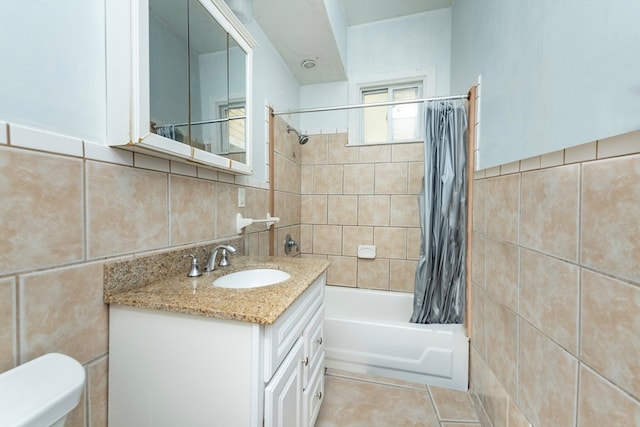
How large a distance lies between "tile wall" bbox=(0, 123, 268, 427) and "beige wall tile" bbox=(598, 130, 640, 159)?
1335mm

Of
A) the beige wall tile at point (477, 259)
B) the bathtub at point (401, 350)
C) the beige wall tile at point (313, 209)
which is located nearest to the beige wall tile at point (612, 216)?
the beige wall tile at point (477, 259)

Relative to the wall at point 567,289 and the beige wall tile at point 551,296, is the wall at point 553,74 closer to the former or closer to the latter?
the wall at point 567,289

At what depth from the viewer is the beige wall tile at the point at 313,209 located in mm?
2463

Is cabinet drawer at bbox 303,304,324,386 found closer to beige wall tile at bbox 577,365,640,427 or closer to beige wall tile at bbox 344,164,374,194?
beige wall tile at bbox 577,365,640,427

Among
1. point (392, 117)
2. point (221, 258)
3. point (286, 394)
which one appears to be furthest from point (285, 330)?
point (392, 117)

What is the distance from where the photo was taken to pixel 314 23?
166cm

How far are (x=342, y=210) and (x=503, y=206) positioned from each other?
1.41 m

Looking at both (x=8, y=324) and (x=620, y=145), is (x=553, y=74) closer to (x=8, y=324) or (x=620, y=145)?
(x=620, y=145)

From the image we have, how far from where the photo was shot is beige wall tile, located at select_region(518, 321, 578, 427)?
748 mm

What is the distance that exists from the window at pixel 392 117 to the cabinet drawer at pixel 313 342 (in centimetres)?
172

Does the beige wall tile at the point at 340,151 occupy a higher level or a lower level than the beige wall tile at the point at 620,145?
higher

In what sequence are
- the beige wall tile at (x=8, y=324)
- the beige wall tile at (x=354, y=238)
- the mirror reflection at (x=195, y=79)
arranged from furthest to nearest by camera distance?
the beige wall tile at (x=354, y=238) → the mirror reflection at (x=195, y=79) → the beige wall tile at (x=8, y=324)

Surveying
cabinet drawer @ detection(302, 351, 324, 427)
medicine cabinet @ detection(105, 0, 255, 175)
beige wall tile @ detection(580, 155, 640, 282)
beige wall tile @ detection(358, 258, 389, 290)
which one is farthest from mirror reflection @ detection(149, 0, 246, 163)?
→ beige wall tile @ detection(358, 258, 389, 290)

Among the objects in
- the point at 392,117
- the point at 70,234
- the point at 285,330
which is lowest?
the point at 285,330
